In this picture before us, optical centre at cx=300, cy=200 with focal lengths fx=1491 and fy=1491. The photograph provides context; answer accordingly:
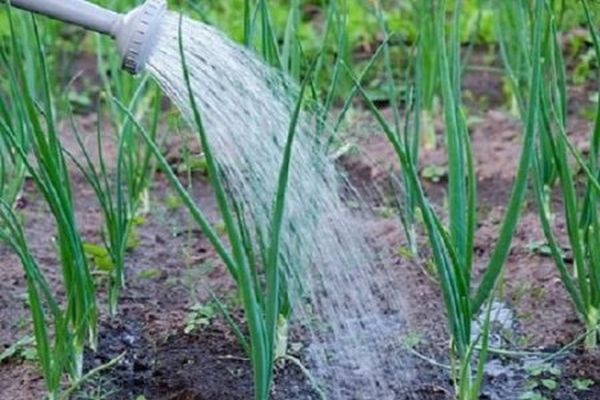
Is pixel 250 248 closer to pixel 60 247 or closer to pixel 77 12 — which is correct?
pixel 60 247

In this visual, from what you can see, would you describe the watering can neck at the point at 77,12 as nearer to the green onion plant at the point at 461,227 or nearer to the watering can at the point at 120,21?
the watering can at the point at 120,21

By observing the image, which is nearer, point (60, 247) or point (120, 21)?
point (120, 21)

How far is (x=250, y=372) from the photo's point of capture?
7.91 ft

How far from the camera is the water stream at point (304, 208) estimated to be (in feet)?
7.14

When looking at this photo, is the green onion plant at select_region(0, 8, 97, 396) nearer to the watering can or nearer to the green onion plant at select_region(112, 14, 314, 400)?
the watering can

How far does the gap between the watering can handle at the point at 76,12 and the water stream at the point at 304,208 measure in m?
0.09

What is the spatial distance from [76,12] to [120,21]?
6cm

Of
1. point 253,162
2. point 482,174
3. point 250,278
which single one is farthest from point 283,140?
point 482,174

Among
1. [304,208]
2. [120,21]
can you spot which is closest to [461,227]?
[304,208]

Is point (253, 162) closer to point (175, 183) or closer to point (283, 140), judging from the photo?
point (283, 140)

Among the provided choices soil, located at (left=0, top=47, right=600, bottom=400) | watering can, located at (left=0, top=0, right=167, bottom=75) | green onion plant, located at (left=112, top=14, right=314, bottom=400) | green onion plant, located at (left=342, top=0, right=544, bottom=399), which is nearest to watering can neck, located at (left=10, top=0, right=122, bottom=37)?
watering can, located at (left=0, top=0, right=167, bottom=75)

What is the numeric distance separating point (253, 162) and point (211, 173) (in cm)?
34

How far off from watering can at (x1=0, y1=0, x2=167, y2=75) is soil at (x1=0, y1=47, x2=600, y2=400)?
1.78ft

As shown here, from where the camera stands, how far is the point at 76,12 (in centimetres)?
211
